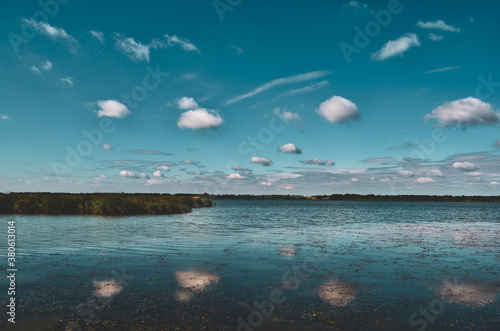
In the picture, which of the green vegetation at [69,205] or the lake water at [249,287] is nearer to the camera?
the lake water at [249,287]

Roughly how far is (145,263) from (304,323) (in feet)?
39.4

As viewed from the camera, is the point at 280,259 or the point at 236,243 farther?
the point at 236,243

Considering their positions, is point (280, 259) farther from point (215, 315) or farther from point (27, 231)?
point (27, 231)

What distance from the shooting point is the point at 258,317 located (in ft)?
35.3

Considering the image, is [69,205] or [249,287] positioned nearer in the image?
[249,287]

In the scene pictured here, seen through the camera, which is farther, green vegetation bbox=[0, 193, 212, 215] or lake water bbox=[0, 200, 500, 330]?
green vegetation bbox=[0, 193, 212, 215]

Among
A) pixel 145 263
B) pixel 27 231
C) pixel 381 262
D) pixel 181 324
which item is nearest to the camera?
pixel 181 324

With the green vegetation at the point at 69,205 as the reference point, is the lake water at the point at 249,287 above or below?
below

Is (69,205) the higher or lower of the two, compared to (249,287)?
higher

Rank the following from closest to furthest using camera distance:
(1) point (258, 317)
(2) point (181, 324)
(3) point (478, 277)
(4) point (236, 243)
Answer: (2) point (181, 324), (1) point (258, 317), (3) point (478, 277), (4) point (236, 243)

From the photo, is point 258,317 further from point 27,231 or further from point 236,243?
point 27,231

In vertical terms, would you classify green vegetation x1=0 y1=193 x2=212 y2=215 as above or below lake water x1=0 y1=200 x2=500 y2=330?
above

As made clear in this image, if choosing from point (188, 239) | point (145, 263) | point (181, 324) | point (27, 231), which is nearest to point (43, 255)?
point (145, 263)

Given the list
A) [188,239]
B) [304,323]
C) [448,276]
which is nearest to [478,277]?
[448,276]
